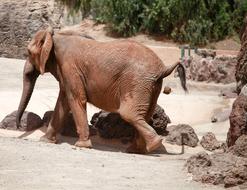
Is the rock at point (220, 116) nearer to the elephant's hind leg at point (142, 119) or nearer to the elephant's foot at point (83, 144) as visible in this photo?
the elephant's hind leg at point (142, 119)

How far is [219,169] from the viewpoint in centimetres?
727

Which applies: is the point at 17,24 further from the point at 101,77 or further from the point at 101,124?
the point at 101,77

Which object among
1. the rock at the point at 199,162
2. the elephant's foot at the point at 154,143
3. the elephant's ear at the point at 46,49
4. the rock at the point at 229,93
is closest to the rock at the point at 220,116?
the rock at the point at 229,93

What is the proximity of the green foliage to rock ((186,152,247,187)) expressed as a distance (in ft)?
80.7

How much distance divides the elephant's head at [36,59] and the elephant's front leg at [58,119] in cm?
50

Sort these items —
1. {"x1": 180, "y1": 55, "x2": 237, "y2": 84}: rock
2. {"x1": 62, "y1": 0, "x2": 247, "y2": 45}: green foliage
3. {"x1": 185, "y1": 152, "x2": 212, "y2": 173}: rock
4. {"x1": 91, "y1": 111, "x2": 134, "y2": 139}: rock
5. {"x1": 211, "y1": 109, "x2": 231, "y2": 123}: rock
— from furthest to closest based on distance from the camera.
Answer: {"x1": 62, "y1": 0, "x2": 247, "y2": 45}: green foliage → {"x1": 180, "y1": 55, "x2": 237, "y2": 84}: rock → {"x1": 211, "y1": 109, "x2": 231, "y2": 123}: rock → {"x1": 91, "y1": 111, "x2": 134, "y2": 139}: rock → {"x1": 185, "y1": 152, "x2": 212, "y2": 173}: rock

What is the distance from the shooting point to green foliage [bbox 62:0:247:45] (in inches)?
1277

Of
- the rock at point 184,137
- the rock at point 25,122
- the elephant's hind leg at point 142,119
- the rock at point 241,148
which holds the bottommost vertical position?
the rock at point 184,137

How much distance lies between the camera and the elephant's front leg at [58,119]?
1084 cm

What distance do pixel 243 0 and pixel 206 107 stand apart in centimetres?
1839

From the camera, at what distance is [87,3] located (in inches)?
1374

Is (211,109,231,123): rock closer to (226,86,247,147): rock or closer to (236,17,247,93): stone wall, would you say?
(236,17,247,93): stone wall

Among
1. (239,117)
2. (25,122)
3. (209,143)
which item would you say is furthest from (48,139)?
(239,117)

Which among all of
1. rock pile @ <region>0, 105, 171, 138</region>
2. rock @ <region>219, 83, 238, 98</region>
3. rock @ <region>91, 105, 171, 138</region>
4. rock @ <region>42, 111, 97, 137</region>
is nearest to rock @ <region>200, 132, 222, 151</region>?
rock pile @ <region>0, 105, 171, 138</region>
